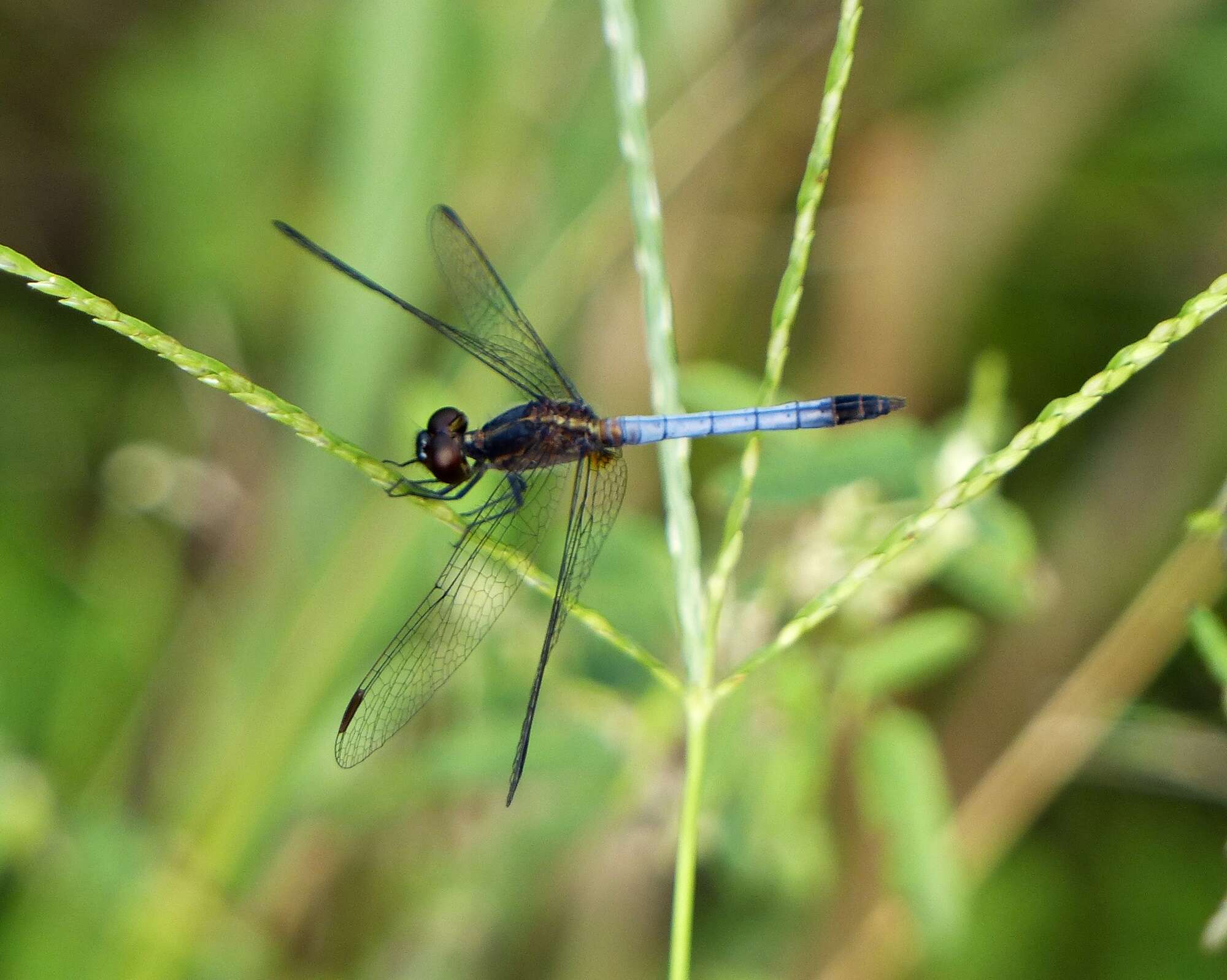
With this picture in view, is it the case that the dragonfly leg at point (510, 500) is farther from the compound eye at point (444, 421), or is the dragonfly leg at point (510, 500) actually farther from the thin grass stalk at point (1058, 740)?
the thin grass stalk at point (1058, 740)

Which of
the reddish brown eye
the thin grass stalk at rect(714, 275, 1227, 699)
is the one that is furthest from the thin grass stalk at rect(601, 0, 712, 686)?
the reddish brown eye

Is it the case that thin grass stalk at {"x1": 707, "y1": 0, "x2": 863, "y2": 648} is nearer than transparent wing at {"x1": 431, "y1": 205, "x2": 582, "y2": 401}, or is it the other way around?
thin grass stalk at {"x1": 707, "y1": 0, "x2": 863, "y2": 648}

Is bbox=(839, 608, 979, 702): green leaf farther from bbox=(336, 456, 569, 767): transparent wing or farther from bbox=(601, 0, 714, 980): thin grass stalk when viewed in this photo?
bbox=(601, 0, 714, 980): thin grass stalk

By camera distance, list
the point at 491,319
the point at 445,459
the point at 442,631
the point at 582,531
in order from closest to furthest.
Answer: the point at 442,631 < the point at 582,531 < the point at 445,459 < the point at 491,319

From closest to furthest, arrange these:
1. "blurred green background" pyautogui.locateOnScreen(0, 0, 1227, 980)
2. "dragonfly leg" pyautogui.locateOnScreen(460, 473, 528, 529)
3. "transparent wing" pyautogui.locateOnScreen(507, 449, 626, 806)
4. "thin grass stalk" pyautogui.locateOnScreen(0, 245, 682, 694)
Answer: "thin grass stalk" pyautogui.locateOnScreen(0, 245, 682, 694) < "transparent wing" pyautogui.locateOnScreen(507, 449, 626, 806) < "dragonfly leg" pyautogui.locateOnScreen(460, 473, 528, 529) < "blurred green background" pyautogui.locateOnScreen(0, 0, 1227, 980)

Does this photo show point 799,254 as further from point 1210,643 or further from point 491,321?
point 491,321

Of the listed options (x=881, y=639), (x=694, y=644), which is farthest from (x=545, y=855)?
(x=694, y=644)

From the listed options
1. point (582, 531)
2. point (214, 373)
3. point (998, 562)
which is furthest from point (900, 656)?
point (214, 373)
